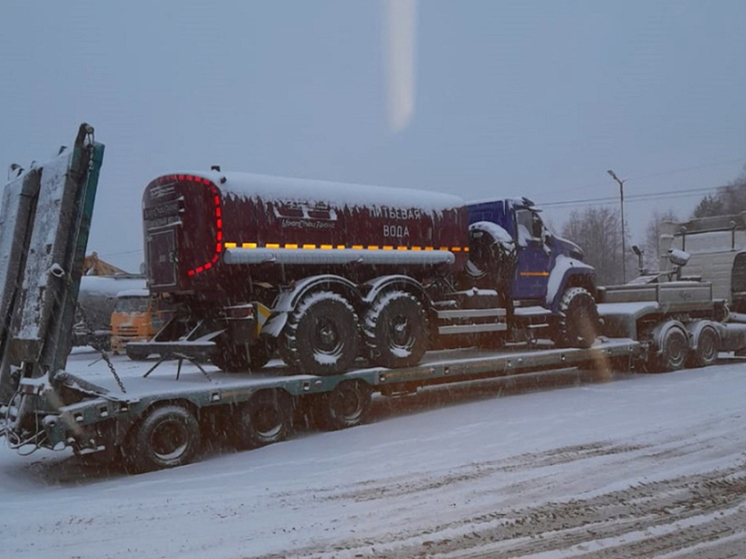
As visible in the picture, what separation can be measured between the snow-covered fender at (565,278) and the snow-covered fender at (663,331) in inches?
66.9

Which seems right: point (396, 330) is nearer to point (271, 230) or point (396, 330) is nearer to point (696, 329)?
point (271, 230)

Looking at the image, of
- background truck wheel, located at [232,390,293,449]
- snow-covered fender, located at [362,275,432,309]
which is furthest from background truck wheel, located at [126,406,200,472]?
snow-covered fender, located at [362,275,432,309]

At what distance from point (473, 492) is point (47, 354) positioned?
4.33m

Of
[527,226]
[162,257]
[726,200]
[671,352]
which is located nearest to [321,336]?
[162,257]

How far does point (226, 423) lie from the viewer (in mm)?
8984

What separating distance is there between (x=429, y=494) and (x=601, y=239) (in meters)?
66.6

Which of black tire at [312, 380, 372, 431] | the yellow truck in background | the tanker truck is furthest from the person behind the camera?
the yellow truck in background

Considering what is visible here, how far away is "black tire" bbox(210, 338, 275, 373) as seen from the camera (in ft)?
34.8

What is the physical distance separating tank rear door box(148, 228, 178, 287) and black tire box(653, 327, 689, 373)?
380 inches

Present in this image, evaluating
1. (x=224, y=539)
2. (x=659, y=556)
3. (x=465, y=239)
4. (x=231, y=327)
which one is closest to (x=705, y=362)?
(x=465, y=239)

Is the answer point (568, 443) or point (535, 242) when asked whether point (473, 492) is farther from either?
point (535, 242)

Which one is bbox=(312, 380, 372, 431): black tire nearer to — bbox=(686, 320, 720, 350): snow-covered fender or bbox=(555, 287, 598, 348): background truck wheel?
bbox=(555, 287, 598, 348): background truck wheel

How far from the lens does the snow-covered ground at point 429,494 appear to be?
17.7 ft

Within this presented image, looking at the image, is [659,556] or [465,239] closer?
[659,556]
